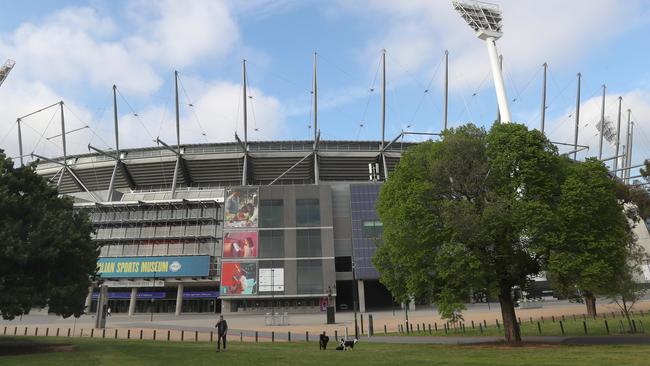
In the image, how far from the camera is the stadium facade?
70.2 m

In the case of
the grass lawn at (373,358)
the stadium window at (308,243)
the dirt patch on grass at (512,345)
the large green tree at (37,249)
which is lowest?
the dirt patch on grass at (512,345)

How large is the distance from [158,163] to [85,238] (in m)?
67.8

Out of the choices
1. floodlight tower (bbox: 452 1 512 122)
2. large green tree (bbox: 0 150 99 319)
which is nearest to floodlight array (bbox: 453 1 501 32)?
floodlight tower (bbox: 452 1 512 122)

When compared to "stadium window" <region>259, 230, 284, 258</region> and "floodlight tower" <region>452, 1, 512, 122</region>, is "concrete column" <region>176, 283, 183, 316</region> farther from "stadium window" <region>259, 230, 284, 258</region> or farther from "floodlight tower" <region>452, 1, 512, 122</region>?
"floodlight tower" <region>452, 1, 512, 122</region>

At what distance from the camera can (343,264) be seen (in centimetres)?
7425

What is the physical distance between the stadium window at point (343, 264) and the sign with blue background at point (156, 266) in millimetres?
22181

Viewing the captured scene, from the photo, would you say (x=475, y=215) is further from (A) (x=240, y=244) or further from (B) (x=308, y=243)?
(A) (x=240, y=244)

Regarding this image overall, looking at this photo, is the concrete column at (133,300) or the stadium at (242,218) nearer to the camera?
the stadium at (242,218)

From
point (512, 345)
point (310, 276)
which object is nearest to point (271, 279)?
point (310, 276)

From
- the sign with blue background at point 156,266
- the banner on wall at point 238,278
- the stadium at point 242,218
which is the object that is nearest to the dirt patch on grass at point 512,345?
the stadium at point 242,218

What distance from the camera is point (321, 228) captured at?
238 feet

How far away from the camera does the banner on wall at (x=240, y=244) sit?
70875mm

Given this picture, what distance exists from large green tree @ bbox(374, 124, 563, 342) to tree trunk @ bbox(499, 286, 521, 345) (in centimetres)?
5

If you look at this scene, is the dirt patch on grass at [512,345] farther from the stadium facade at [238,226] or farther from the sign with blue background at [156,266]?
the sign with blue background at [156,266]
